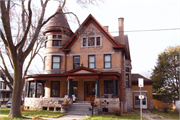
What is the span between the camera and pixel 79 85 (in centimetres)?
2333

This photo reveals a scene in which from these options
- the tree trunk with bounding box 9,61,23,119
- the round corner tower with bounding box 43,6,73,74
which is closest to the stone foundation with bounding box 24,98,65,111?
the round corner tower with bounding box 43,6,73,74

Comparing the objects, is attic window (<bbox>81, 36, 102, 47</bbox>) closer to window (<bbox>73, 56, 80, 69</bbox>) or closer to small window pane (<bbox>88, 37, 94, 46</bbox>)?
small window pane (<bbox>88, 37, 94, 46</bbox>)

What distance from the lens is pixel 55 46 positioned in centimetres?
2509

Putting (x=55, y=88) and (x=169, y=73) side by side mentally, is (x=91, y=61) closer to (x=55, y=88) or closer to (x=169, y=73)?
(x=55, y=88)

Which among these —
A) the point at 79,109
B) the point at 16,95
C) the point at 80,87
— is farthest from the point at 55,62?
the point at 16,95

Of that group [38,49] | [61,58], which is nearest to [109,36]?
[61,58]

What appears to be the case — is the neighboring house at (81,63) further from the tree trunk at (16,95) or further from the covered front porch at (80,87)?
the tree trunk at (16,95)

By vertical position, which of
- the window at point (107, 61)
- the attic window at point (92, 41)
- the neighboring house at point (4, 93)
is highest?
the attic window at point (92, 41)

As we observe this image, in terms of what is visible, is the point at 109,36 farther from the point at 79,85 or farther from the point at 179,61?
the point at 179,61

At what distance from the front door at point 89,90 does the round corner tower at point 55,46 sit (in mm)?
4000

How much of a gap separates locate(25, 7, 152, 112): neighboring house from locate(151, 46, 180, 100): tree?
803cm

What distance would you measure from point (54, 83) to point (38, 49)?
22.6 ft

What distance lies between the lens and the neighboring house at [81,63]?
72.1 ft

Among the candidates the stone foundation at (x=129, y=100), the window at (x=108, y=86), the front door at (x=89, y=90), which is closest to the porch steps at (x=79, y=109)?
the front door at (x=89, y=90)
